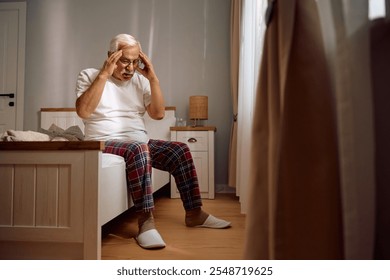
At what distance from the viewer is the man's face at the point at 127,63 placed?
1438mm

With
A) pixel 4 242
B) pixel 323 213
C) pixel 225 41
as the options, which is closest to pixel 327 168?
pixel 323 213

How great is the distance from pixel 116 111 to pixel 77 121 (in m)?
1.50

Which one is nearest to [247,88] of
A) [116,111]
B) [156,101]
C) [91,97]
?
[156,101]

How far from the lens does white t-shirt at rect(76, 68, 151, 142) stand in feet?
4.64

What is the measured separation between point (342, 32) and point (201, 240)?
1006 mm

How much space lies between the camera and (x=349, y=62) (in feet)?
1.46

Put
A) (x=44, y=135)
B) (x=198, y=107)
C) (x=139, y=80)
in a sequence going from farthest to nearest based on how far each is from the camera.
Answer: (x=198, y=107)
(x=139, y=80)
(x=44, y=135)

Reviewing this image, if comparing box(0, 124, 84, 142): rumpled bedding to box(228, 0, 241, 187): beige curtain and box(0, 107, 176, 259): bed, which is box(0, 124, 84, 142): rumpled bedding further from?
box(228, 0, 241, 187): beige curtain

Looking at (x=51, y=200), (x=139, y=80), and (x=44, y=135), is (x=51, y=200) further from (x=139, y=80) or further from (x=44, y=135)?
(x=139, y=80)

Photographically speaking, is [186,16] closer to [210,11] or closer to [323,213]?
[210,11]

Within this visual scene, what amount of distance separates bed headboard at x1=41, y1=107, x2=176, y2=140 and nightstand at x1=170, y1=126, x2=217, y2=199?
0.19 metres

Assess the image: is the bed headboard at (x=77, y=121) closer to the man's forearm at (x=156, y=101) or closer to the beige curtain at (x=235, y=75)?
the beige curtain at (x=235, y=75)

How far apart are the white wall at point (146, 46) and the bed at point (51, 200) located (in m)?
1.89

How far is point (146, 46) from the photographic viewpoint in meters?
2.85
